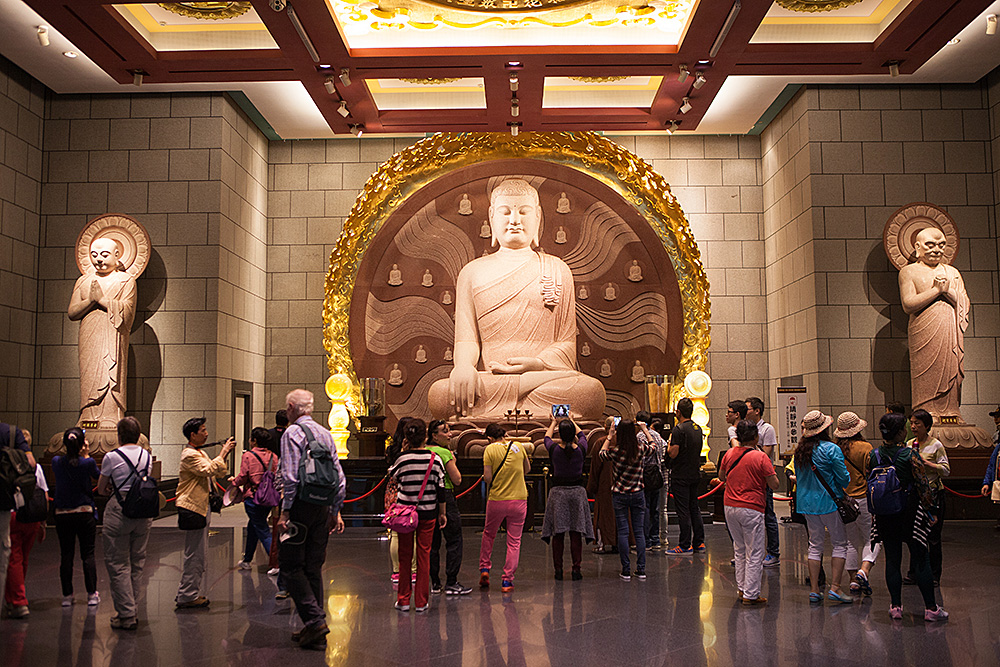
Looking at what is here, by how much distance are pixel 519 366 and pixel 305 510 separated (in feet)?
24.0

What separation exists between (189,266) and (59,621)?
7.22m

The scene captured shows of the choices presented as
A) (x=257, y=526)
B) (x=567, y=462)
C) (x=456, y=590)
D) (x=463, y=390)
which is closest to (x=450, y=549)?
(x=456, y=590)

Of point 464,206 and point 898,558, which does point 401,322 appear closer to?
point 464,206

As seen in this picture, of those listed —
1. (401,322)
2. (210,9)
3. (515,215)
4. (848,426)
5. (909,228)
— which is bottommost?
(848,426)

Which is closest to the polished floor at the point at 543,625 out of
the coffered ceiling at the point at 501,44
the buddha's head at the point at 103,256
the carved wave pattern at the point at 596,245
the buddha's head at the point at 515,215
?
the buddha's head at the point at 103,256

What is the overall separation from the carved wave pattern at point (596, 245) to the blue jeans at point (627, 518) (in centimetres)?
686

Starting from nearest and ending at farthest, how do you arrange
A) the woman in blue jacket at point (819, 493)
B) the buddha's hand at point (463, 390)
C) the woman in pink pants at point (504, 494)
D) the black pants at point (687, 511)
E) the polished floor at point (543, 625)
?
1. the polished floor at point (543, 625)
2. the woman in blue jacket at point (819, 493)
3. the woman in pink pants at point (504, 494)
4. the black pants at point (687, 511)
5. the buddha's hand at point (463, 390)

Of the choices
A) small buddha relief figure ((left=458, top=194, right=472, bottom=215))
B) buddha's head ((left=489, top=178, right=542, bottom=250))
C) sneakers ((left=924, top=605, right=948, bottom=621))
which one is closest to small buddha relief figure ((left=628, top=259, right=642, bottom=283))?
buddha's head ((left=489, top=178, right=542, bottom=250))

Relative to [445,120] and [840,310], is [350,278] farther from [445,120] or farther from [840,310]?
[840,310]

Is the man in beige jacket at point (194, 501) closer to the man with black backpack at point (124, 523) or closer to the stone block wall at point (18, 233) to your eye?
the man with black backpack at point (124, 523)

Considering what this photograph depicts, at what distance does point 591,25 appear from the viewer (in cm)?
1042

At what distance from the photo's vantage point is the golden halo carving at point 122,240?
11000 millimetres

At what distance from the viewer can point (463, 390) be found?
12.0 meters

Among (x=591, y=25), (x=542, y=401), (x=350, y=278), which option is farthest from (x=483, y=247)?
(x=591, y=25)
